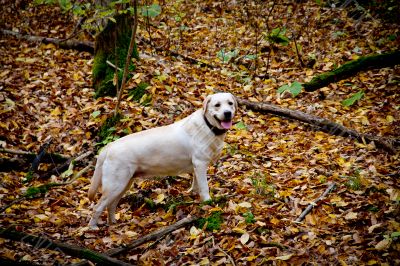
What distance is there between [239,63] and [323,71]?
216 cm

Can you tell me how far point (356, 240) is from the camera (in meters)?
4.18

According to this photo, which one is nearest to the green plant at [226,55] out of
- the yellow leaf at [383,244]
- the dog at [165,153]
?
the dog at [165,153]

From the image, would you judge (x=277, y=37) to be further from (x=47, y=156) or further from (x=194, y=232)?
(x=194, y=232)

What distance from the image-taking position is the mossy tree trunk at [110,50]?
8062 mm

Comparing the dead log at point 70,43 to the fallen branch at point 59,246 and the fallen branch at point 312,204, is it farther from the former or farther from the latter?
the fallen branch at point 312,204

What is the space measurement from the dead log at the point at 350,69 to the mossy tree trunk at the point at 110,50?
4.19 metres

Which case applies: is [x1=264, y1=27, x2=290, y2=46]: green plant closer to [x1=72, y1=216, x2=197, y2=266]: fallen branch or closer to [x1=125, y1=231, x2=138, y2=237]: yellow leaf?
[x1=72, y1=216, x2=197, y2=266]: fallen branch

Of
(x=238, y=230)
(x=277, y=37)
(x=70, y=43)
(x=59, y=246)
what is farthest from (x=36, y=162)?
(x=277, y=37)

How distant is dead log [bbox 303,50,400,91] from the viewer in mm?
7898

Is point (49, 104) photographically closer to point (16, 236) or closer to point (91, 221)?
point (91, 221)

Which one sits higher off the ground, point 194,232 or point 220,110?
point 220,110

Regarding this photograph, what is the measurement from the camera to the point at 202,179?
204 inches

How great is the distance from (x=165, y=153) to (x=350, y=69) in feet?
17.2

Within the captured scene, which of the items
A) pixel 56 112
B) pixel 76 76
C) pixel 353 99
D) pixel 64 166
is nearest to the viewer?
pixel 64 166
